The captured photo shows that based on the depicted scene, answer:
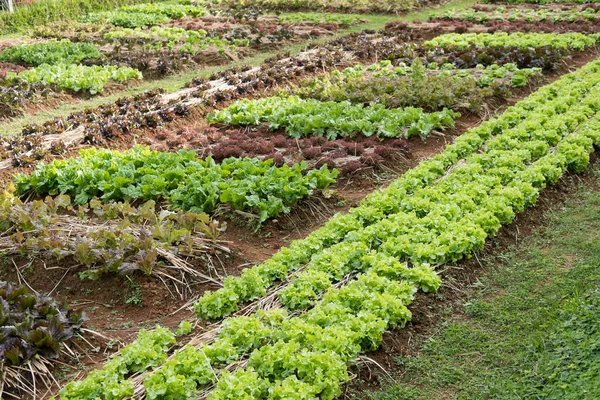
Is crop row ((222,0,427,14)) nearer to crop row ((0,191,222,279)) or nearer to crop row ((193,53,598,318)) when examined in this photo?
crop row ((193,53,598,318))

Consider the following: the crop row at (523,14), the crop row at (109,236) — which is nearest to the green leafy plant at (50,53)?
the crop row at (109,236)

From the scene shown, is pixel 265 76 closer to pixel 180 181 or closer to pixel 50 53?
pixel 50 53

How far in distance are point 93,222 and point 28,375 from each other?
288cm

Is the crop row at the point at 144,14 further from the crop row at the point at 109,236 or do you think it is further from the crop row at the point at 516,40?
the crop row at the point at 109,236

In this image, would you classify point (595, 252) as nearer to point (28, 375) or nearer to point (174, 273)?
point (174, 273)

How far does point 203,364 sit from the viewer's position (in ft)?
18.2

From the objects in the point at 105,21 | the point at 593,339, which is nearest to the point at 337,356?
the point at 593,339

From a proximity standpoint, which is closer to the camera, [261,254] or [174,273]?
[174,273]

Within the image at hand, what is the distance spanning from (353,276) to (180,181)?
10.6 ft

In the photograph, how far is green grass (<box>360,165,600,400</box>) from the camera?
5547mm

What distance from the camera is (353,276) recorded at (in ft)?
23.0

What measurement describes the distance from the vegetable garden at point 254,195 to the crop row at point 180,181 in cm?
3

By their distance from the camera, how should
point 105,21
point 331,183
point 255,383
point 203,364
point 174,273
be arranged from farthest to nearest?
point 105,21 → point 331,183 → point 174,273 → point 203,364 → point 255,383

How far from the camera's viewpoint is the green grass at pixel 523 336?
218 inches
